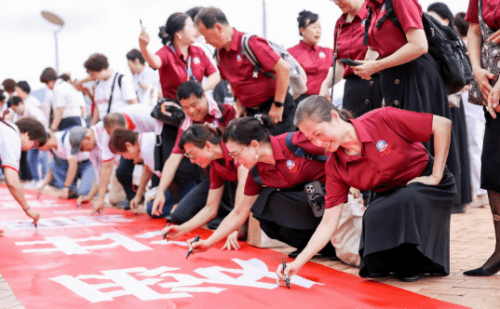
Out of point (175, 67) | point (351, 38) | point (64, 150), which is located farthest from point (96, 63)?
point (351, 38)

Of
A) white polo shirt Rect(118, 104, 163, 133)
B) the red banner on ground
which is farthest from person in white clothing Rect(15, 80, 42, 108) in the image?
the red banner on ground

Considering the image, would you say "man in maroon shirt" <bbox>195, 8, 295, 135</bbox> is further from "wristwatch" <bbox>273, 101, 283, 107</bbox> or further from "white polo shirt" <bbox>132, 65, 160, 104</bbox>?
"white polo shirt" <bbox>132, 65, 160, 104</bbox>

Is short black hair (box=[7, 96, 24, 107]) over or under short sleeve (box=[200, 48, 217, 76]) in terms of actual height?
under

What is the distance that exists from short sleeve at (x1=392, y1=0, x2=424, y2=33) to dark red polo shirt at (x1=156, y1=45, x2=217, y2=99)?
2.05 metres

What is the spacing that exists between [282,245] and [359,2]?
4.70 feet

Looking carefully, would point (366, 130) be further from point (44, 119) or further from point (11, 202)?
point (44, 119)

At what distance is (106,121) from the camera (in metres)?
4.72

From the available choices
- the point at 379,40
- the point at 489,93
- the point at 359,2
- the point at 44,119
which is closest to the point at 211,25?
the point at 359,2

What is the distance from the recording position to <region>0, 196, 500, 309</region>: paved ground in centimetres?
202

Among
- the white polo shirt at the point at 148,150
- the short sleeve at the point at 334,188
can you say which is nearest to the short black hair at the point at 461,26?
the short sleeve at the point at 334,188

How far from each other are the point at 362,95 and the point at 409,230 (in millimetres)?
1145

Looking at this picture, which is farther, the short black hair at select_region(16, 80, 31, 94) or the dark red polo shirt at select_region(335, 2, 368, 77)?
the short black hair at select_region(16, 80, 31, 94)

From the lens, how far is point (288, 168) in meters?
2.77

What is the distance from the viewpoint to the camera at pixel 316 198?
2.66 m
